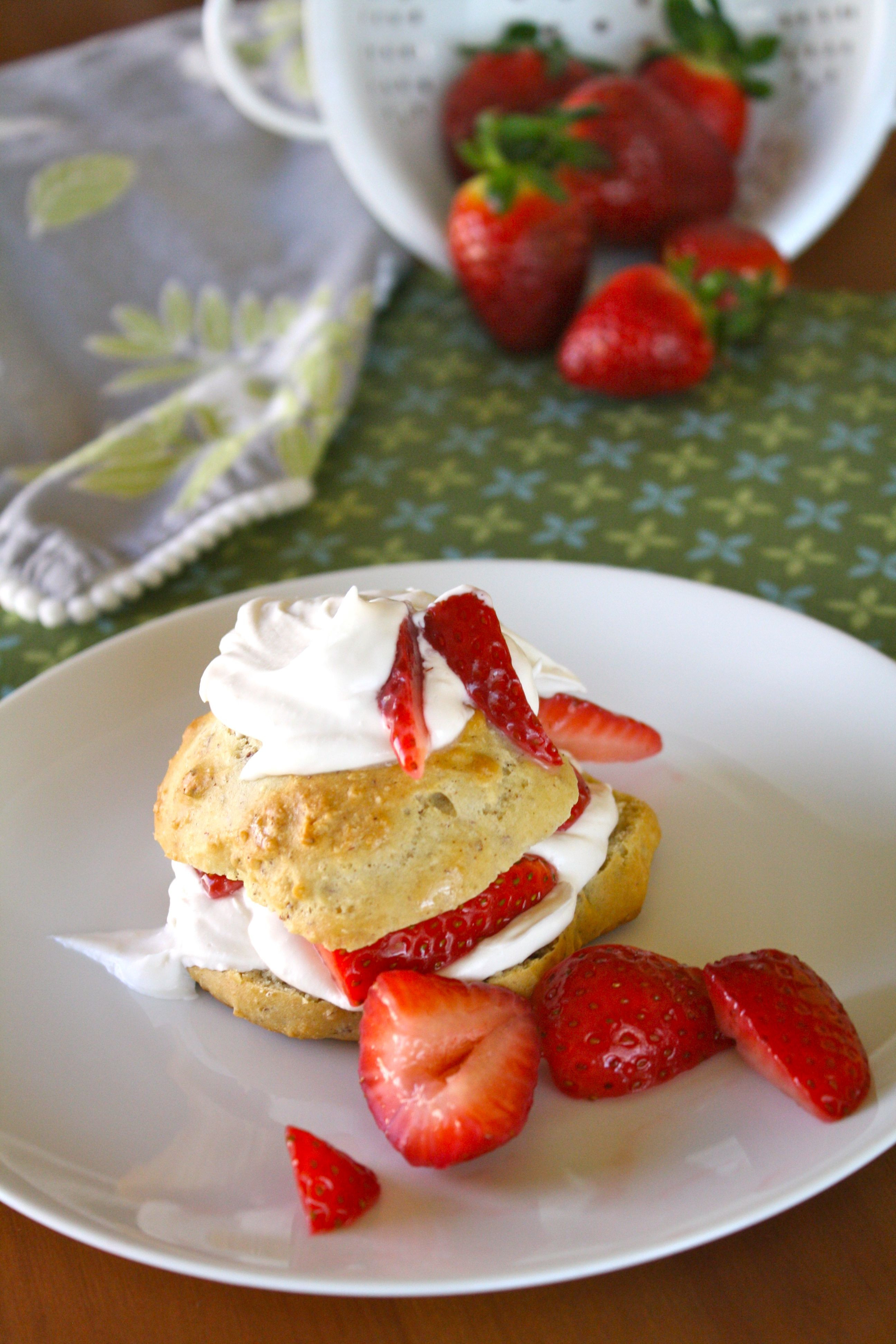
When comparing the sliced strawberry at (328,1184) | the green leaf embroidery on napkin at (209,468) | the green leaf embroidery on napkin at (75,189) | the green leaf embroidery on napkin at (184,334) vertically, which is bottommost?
the green leaf embroidery on napkin at (209,468)

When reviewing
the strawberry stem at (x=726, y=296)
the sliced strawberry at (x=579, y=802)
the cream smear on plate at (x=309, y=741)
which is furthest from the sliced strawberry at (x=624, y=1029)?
the strawberry stem at (x=726, y=296)

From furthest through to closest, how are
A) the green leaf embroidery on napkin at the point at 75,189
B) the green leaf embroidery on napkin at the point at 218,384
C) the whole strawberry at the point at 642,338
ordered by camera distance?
the green leaf embroidery on napkin at the point at 75,189 → the whole strawberry at the point at 642,338 → the green leaf embroidery on napkin at the point at 218,384

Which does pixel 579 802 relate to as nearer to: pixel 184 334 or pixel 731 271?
pixel 731 271

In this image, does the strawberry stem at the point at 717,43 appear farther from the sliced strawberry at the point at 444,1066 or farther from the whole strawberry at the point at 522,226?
the sliced strawberry at the point at 444,1066

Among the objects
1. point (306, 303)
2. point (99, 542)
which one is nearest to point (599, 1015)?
point (99, 542)

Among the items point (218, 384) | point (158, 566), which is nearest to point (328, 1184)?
point (158, 566)

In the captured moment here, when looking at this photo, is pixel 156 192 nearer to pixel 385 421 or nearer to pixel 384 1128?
pixel 385 421

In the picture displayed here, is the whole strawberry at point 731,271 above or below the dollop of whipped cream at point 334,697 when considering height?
below
